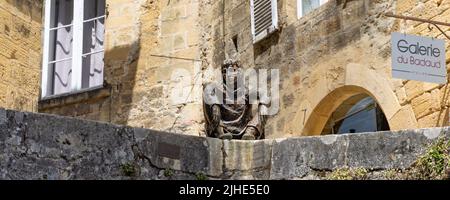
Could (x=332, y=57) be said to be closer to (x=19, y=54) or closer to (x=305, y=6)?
(x=305, y=6)

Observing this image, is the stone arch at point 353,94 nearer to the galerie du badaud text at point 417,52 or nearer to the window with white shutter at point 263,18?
the galerie du badaud text at point 417,52

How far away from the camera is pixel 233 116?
8570mm

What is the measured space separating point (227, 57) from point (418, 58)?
174 inches

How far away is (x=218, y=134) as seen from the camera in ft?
27.3

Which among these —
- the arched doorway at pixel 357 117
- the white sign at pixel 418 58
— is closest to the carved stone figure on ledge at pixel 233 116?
the white sign at pixel 418 58

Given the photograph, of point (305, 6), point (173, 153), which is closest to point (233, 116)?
point (173, 153)

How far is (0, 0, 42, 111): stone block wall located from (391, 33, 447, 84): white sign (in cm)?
311

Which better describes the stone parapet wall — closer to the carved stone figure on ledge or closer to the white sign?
the carved stone figure on ledge

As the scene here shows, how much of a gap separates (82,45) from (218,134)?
21.3 ft

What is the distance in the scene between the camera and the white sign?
910 centimetres
